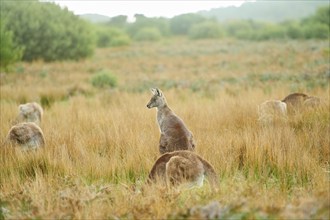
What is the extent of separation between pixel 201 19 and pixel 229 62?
6341 centimetres

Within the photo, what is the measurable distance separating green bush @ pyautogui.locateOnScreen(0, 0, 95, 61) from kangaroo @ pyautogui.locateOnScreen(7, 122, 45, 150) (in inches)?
714

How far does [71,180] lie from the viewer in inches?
173

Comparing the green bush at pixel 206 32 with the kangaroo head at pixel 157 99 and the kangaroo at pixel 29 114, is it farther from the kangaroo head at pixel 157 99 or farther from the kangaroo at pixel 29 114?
the kangaroo head at pixel 157 99

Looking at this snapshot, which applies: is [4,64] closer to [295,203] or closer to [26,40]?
[26,40]

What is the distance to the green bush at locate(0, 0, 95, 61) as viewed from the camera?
24052 millimetres

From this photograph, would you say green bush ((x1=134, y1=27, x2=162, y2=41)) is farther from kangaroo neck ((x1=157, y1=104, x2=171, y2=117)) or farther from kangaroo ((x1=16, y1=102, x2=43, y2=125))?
kangaroo neck ((x1=157, y1=104, x2=171, y2=117))

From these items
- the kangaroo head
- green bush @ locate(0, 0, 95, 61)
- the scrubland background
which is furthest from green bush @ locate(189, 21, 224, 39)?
the kangaroo head

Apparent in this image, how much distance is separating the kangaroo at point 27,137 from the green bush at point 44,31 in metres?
18.1

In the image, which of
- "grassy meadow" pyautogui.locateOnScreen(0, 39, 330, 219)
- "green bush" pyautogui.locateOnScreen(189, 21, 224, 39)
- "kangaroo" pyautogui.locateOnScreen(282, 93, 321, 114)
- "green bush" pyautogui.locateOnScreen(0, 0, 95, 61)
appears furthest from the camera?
"green bush" pyautogui.locateOnScreen(189, 21, 224, 39)

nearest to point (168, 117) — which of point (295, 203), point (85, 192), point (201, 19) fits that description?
point (85, 192)

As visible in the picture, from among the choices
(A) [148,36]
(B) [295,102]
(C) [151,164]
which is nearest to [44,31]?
(B) [295,102]

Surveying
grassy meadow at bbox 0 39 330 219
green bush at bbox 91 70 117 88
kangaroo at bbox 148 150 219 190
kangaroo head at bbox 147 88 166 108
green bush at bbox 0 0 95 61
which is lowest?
grassy meadow at bbox 0 39 330 219

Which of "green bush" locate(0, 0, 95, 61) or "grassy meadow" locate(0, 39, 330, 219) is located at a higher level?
"green bush" locate(0, 0, 95, 61)

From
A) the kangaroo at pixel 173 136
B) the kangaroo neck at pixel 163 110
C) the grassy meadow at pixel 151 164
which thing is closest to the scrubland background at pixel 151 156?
the grassy meadow at pixel 151 164
